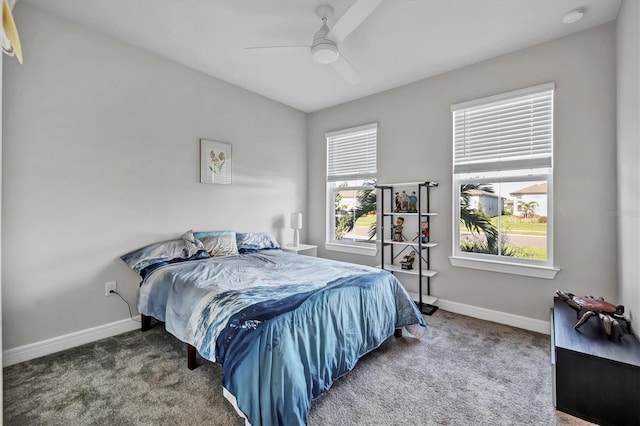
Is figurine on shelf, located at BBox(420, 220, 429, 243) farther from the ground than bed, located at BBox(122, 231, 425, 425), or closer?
farther from the ground

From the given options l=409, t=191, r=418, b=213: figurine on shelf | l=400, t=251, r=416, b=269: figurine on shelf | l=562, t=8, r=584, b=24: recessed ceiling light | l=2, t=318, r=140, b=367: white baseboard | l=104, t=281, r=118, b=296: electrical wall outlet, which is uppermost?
l=562, t=8, r=584, b=24: recessed ceiling light

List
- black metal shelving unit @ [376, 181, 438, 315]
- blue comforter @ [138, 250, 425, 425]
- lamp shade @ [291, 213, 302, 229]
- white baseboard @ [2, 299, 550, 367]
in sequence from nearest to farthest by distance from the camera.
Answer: blue comforter @ [138, 250, 425, 425] < white baseboard @ [2, 299, 550, 367] < black metal shelving unit @ [376, 181, 438, 315] < lamp shade @ [291, 213, 302, 229]

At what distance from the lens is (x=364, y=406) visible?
1.85 m

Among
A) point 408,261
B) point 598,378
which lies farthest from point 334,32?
point 598,378

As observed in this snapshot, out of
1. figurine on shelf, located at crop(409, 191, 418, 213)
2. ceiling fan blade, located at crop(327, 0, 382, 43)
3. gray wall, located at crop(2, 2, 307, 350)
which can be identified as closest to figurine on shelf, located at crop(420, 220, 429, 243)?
figurine on shelf, located at crop(409, 191, 418, 213)

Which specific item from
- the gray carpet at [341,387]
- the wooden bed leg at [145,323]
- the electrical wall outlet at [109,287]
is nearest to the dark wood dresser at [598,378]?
the gray carpet at [341,387]

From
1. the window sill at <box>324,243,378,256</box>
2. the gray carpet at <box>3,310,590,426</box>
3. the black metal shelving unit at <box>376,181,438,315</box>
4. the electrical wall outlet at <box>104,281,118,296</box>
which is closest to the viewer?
the gray carpet at <box>3,310,590,426</box>

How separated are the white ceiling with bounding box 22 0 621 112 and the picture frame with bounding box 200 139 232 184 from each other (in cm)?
81

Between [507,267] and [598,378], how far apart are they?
4.76 ft

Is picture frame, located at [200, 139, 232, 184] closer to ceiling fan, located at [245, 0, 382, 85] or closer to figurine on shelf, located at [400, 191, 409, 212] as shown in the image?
ceiling fan, located at [245, 0, 382, 85]

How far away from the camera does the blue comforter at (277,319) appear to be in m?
1.54

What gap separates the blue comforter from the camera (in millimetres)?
1543

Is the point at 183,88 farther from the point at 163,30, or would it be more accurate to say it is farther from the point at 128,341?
the point at 128,341

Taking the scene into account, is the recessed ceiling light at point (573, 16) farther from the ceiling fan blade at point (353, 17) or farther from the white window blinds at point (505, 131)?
the ceiling fan blade at point (353, 17)
